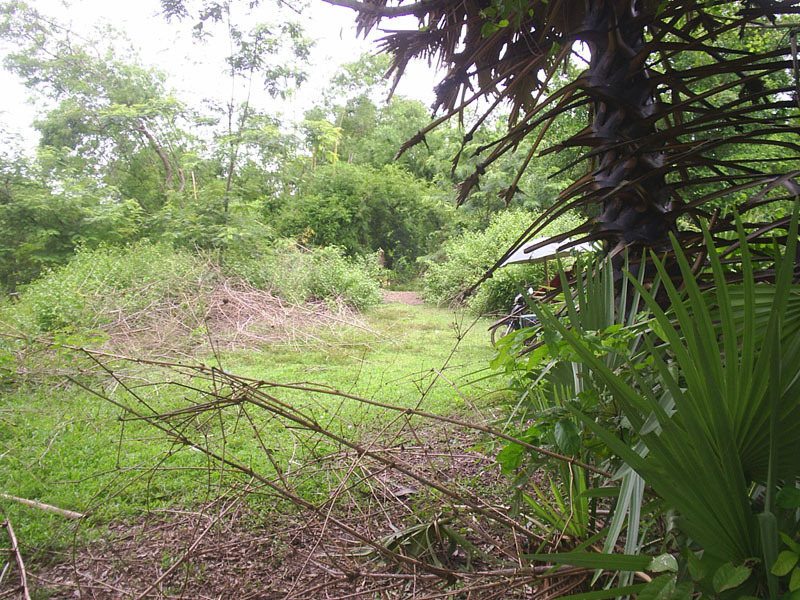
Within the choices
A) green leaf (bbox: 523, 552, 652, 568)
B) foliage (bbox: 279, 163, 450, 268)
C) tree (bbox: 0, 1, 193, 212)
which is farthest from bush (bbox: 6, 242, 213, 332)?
foliage (bbox: 279, 163, 450, 268)

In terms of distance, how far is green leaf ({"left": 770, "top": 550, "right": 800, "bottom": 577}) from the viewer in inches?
25.3

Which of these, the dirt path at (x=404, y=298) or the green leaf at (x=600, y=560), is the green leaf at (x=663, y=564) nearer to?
the green leaf at (x=600, y=560)

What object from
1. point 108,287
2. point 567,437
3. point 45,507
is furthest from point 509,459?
point 108,287

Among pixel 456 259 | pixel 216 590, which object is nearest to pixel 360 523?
pixel 216 590

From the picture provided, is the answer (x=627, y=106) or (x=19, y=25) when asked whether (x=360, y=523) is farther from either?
(x=19, y=25)

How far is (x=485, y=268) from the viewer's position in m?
11.9

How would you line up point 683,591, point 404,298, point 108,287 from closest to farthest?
point 683,591
point 108,287
point 404,298

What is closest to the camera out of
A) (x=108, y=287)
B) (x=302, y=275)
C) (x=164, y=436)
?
(x=164, y=436)

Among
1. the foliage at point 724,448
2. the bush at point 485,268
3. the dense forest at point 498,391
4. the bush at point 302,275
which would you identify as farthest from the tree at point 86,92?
the foliage at point 724,448

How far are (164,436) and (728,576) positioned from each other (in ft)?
7.61

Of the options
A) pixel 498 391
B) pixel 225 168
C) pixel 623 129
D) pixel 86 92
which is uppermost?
pixel 86 92

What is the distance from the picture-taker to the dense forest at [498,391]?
0.80 meters

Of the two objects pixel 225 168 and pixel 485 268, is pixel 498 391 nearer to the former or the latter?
pixel 485 268

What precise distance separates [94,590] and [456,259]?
455 inches
